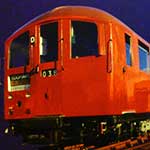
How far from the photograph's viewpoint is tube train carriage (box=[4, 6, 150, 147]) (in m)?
9.89

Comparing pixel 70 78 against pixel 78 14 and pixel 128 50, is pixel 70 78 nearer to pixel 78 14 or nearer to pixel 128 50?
pixel 78 14

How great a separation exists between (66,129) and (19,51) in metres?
2.01

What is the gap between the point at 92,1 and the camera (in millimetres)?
19641

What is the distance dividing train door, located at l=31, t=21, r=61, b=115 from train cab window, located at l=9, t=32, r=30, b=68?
0.38 meters

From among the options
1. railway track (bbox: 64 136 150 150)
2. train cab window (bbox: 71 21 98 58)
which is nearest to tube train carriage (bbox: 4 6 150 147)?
train cab window (bbox: 71 21 98 58)

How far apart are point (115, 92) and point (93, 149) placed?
1336 mm

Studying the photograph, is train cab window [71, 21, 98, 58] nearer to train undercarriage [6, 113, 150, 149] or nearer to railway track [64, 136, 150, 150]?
train undercarriage [6, 113, 150, 149]

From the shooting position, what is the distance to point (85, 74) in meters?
9.92

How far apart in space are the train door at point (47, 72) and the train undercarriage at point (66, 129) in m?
0.24

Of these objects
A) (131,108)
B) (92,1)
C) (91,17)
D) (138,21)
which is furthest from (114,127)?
(138,21)

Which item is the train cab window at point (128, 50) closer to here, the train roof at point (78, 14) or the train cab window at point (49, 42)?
the train roof at point (78, 14)

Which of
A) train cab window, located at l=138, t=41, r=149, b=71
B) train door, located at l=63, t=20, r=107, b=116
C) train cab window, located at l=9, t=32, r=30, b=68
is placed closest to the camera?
train door, located at l=63, t=20, r=107, b=116

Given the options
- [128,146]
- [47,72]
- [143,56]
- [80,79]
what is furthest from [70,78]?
[143,56]

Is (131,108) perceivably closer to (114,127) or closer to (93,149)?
(114,127)
